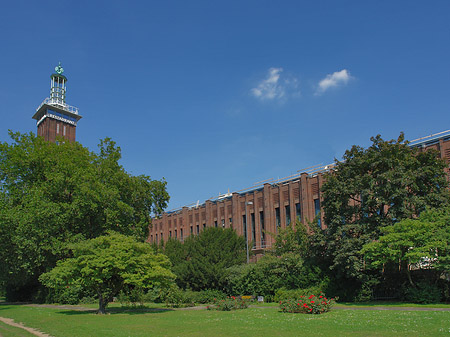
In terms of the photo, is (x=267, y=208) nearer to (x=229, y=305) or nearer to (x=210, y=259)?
(x=210, y=259)

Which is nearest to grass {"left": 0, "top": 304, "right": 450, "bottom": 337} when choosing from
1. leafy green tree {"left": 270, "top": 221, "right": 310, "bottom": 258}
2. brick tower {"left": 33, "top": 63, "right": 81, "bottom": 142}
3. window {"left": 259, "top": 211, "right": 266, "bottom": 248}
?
leafy green tree {"left": 270, "top": 221, "right": 310, "bottom": 258}

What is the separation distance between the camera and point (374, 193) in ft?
90.3

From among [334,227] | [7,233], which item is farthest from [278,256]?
[7,233]

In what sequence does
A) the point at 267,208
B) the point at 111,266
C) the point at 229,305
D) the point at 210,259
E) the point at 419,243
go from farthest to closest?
the point at 267,208, the point at 210,259, the point at 229,305, the point at 111,266, the point at 419,243

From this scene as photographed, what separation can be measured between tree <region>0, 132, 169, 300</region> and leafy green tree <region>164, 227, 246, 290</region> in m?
5.26

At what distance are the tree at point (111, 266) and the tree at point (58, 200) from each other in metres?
7.79

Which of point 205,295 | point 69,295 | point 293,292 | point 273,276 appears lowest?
point 205,295

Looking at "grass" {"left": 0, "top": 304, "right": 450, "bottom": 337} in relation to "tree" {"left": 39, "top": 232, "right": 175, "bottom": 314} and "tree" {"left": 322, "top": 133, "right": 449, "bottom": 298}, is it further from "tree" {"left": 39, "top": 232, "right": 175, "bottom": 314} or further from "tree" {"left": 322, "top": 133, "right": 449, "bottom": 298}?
"tree" {"left": 322, "top": 133, "right": 449, "bottom": 298}

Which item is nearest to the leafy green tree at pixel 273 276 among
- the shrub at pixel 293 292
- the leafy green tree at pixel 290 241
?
the shrub at pixel 293 292

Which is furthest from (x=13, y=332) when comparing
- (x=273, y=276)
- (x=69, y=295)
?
(x=69, y=295)

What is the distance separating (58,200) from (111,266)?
13.8m

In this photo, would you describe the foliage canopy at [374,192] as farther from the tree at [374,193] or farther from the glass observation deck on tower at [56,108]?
the glass observation deck on tower at [56,108]

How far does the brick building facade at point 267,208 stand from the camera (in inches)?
1754

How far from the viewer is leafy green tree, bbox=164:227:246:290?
36.8 meters
